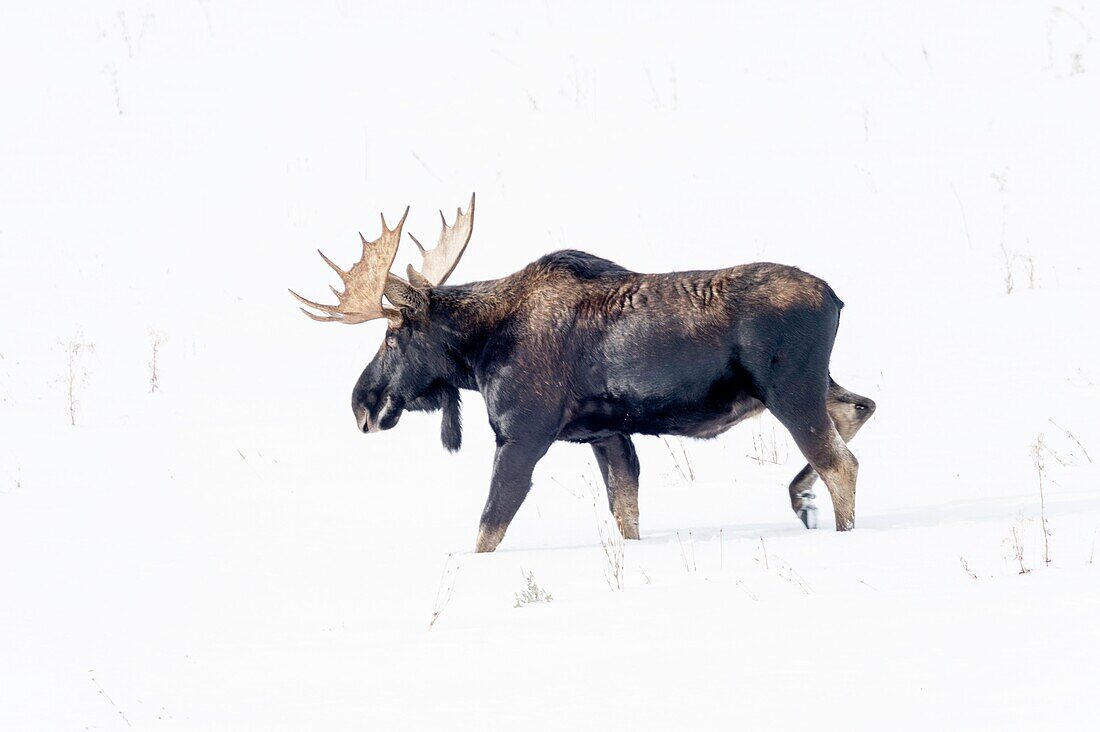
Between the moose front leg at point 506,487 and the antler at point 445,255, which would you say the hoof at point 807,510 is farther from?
the antler at point 445,255

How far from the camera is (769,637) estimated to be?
505cm

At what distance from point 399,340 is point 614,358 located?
1.42 m

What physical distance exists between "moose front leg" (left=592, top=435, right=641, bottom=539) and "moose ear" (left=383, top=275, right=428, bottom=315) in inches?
47.6

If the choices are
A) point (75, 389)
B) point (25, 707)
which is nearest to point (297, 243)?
point (75, 389)

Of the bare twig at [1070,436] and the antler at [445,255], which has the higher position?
the antler at [445,255]

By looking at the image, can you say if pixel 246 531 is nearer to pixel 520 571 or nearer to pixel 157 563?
pixel 157 563

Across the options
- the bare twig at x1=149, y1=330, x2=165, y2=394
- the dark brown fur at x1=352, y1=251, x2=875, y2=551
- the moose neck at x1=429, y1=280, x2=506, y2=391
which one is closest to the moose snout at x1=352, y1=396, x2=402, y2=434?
the dark brown fur at x1=352, y1=251, x2=875, y2=551

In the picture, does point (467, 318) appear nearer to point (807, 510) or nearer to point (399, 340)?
point (399, 340)

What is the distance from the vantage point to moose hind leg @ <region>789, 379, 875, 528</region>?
26.0 ft

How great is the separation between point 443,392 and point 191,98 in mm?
10839

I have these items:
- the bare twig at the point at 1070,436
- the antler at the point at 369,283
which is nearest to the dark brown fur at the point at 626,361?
the antler at the point at 369,283

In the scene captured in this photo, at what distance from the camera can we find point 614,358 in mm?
7723

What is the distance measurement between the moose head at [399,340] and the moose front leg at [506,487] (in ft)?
2.64

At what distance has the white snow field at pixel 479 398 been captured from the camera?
5.09 metres
